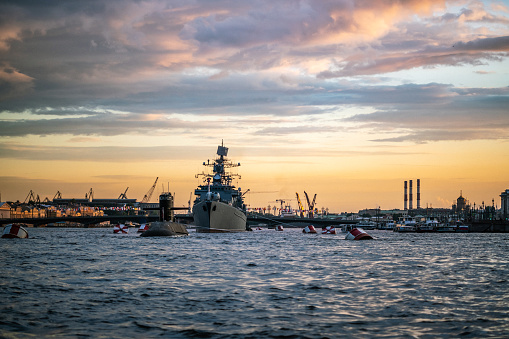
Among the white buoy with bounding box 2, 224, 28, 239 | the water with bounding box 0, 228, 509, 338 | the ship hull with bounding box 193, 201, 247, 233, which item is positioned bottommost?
the white buoy with bounding box 2, 224, 28, 239

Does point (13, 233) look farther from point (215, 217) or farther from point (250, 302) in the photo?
point (250, 302)

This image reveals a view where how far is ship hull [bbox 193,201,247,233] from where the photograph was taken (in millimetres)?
131938

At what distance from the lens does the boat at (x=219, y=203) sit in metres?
133

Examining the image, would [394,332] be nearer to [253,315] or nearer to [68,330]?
[253,315]

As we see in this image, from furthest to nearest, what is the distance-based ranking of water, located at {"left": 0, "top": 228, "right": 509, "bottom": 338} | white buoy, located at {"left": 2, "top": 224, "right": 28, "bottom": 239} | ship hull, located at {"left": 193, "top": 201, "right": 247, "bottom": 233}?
ship hull, located at {"left": 193, "top": 201, "right": 247, "bottom": 233}, white buoy, located at {"left": 2, "top": 224, "right": 28, "bottom": 239}, water, located at {"left": 0, "top": 228, "right": 509, "bottom": 338}

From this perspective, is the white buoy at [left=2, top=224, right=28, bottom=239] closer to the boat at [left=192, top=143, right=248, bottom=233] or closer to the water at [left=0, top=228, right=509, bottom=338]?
the boat at [left=192, top=143, right=248, bottom=233]

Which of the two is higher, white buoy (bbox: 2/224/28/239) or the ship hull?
the ship hull

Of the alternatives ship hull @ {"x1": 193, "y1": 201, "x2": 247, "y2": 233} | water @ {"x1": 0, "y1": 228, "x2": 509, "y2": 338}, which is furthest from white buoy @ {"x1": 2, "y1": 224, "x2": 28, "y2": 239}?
water @ {"x1": 0, "y1": 228, "x2": 509, "y2": 338}

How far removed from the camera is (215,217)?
134 metres

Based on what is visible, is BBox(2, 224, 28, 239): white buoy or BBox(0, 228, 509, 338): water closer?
BBox(0, 228, 509, 338): water

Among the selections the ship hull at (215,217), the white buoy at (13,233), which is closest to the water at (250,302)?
the white buoy at (13,233)

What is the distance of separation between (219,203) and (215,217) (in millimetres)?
3535

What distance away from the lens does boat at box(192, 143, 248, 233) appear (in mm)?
133125

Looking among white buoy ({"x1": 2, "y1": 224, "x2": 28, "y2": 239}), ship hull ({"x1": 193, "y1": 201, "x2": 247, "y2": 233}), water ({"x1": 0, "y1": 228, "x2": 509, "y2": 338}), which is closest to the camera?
water ({"x1": 0, "y1": 228, "x2": 509, "y2": 338})
